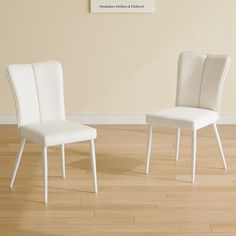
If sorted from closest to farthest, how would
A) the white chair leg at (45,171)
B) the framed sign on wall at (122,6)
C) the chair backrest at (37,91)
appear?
the white chair leg at (45,171) < the chair backrest at (37,91) < the framed sign on wall at (122,6)

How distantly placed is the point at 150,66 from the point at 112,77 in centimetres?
36

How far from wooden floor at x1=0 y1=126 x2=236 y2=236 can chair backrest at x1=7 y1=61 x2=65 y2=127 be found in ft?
1.48

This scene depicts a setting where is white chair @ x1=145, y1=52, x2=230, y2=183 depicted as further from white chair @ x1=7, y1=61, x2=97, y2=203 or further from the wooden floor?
white chair @ x1=7, y1=61, x2=97, y2=203

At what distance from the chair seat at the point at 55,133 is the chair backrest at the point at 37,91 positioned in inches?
4.0

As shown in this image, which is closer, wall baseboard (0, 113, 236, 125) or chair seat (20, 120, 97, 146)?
chair seat (20, 120, 97, 146)

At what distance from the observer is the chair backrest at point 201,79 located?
12.6 ft

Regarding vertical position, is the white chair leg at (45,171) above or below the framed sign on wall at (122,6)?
below

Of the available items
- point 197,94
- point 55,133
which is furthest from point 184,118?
point 55,133

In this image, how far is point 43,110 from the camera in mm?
3598

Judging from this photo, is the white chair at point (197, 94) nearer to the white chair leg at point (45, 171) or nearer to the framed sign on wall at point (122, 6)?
the white chair leg at point (45, 171)

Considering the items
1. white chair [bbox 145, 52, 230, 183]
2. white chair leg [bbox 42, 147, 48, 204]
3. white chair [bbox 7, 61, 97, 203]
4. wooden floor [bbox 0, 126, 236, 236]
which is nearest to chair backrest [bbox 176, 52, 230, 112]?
white chair [bbox 145, 52, 230, 183]

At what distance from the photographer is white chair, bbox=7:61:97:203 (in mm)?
3318

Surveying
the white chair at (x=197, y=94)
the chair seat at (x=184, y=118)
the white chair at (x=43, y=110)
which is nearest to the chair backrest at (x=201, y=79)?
the white chair at (x=197, y=94)

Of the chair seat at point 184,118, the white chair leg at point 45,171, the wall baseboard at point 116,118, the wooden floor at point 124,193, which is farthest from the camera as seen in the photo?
the wall baseboard at point 116,118
